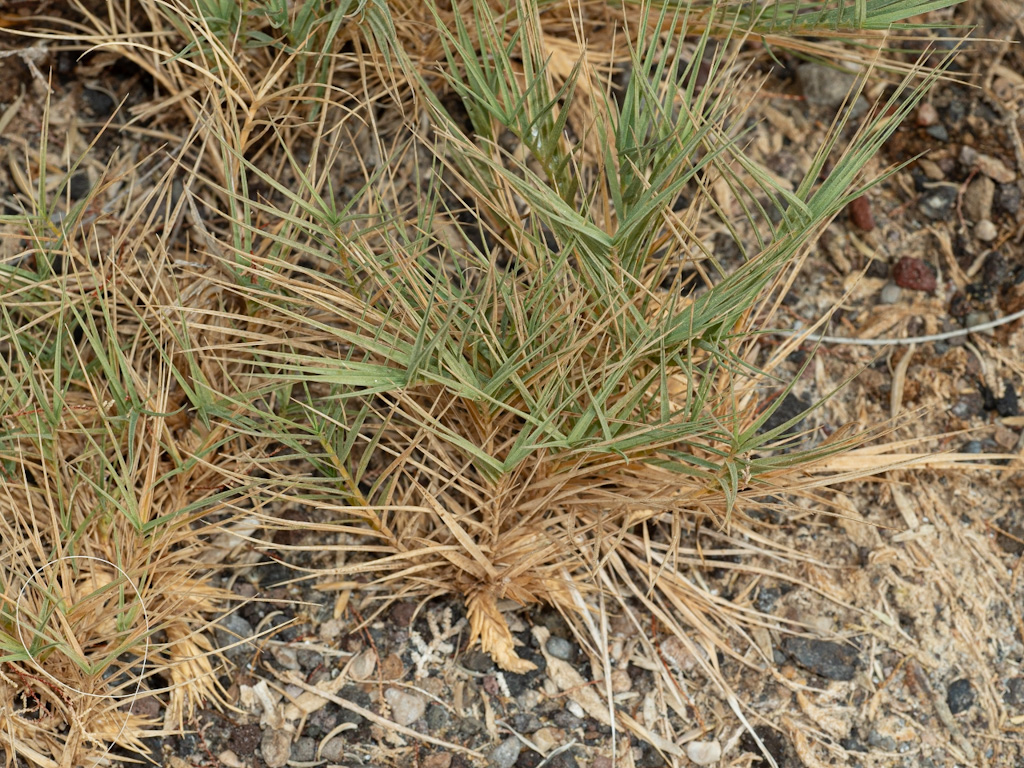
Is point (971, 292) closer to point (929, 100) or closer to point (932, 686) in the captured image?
point (929, 100)

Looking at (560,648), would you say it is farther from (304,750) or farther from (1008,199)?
(1008,199)

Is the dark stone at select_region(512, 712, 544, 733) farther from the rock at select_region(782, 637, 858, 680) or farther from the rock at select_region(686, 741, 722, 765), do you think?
the rock at select_region(782, 637, 858, 680)

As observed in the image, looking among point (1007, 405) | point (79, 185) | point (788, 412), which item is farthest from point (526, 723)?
point (79, 185)

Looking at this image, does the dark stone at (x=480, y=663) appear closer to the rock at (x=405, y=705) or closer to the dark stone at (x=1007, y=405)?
the rock at (x=405, y=705)

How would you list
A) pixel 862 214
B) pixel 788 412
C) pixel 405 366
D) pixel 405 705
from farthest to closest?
pixel 862 214, pixel 788 412, pixel 405 705, pixel 405 366

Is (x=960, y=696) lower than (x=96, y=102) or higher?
lower

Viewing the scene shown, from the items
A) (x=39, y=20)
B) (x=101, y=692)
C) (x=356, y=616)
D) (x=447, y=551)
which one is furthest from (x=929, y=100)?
(x=101, y=692)
